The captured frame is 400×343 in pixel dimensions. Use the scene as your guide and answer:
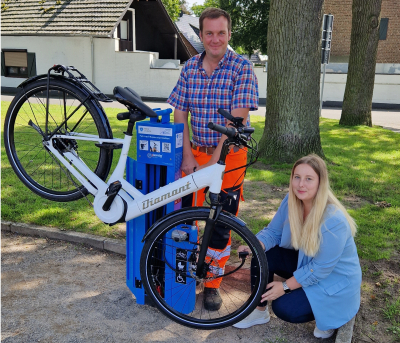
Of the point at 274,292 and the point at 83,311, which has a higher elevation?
the point at 274,292

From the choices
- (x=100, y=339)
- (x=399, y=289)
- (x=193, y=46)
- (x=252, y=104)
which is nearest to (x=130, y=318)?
(x=100, y=339)

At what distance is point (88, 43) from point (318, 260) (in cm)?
2157

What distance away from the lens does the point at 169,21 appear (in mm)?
24375

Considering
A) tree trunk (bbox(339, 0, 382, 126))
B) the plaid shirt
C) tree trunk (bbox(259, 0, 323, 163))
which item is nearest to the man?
the plaid shirt

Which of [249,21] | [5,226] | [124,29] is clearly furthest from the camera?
[249,21]

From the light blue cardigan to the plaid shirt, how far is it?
1.03 m

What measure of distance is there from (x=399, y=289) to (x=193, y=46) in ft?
94.6

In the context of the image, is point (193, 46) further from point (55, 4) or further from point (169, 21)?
point (55, 4)

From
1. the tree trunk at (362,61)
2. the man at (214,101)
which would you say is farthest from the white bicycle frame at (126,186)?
the tree trunk at (362,61)

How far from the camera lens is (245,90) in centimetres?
307

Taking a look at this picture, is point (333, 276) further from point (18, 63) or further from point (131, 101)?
point (18, 63)

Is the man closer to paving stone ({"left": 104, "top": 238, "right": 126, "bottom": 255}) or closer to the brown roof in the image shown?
paving stone ({"left": 104, "top": 238, "right": 126, "bottom": 255})

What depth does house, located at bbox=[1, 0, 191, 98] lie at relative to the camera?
21.6 metres

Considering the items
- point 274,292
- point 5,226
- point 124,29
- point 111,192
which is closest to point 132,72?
point 124,29
